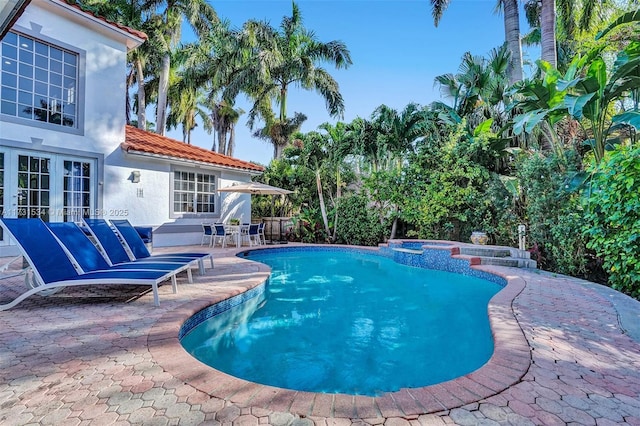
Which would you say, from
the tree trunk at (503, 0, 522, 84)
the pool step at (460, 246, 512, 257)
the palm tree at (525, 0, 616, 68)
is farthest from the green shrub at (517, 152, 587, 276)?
the tree trunk at (503, 0, 522, 84)

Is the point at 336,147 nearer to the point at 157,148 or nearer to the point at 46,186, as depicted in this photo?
the point at 157,148

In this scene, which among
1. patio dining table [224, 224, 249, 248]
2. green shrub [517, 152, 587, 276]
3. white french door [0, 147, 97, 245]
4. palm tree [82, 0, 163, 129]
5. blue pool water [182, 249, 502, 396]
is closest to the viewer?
blue pool water [182, 249, 502, 396]

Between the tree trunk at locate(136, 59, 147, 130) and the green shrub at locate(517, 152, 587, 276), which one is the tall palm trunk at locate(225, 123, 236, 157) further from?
the green shrub at locate(517, 152, 587, 276)

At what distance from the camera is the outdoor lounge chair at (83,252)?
556 centimetres

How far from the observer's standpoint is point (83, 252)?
5793 mm

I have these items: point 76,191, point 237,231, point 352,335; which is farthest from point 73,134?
point 352,335

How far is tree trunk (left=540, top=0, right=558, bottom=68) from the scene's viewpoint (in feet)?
42.0

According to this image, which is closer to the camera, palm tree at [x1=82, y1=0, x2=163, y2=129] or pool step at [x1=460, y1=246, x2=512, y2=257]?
pool step at [x1=460, y1=246, x2=512, y2=257]

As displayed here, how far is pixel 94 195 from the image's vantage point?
11.3m

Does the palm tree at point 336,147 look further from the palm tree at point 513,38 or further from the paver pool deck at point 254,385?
the paver pool deck at point 254,385

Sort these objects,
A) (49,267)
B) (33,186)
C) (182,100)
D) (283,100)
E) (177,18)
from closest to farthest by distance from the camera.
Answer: (49,267) → (33,186) → (177,18) → (283,100) → (182,100)

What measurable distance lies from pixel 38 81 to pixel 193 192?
6247 mm

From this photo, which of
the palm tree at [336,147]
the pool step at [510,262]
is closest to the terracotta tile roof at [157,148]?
the palm tree at [336,147]

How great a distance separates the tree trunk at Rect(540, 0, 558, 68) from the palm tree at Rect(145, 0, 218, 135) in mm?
18277
